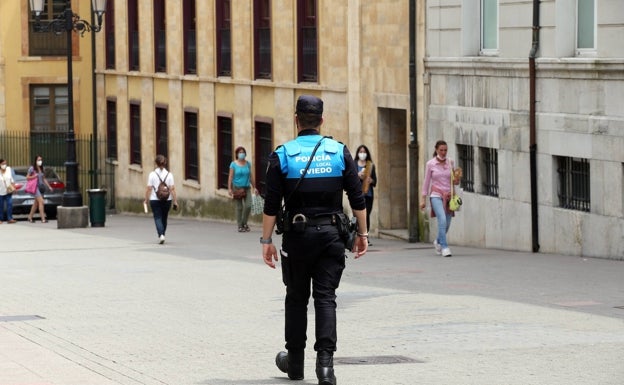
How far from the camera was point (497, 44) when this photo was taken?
941 inches

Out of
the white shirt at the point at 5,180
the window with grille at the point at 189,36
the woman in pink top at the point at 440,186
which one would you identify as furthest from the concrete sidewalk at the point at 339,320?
the window with grille at the point at 189,36

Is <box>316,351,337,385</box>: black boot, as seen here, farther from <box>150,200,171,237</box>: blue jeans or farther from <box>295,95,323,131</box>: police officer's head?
<box>150,200,171,237</box>: blue jeans

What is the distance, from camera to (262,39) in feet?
113

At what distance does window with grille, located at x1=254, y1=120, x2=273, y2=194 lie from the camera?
34219 mm

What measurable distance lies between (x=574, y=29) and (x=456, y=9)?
4.17 metres

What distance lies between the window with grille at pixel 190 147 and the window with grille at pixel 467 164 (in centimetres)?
1428

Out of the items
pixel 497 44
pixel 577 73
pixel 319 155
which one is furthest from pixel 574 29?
pixel 319 155

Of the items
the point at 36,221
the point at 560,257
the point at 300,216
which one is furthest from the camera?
the point at 36,221

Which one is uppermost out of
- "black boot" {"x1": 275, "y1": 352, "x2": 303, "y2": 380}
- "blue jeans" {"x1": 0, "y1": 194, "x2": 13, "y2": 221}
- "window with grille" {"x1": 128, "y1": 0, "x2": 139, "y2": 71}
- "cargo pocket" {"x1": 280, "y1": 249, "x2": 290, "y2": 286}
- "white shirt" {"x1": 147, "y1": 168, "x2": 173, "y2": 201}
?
→ "window with grille" {"x1": 128, "y1": 0, "x2": 139, "y2": 71}

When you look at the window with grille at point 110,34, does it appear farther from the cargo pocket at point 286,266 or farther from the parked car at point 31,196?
the cargo pocket at point 286,266

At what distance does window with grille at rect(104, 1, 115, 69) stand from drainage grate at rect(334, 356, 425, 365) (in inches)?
1383

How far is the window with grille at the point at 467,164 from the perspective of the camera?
24.9 metres

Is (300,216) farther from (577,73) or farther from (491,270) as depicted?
(577,73)

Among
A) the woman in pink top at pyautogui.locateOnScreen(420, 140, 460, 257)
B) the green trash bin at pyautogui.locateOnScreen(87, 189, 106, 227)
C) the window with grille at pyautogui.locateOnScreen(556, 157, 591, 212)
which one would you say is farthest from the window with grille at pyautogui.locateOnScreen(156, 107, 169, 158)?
the window with grille at pyautogui.locateOnScreen(556, 157, 591, 212)
